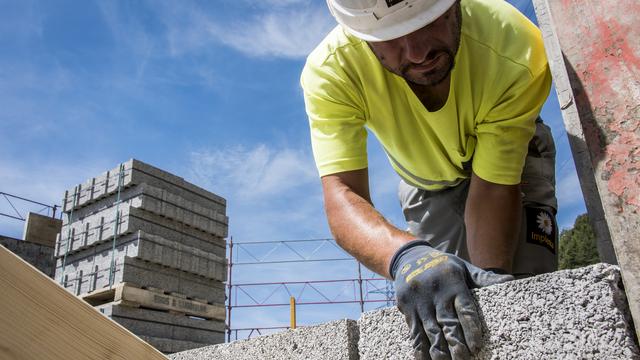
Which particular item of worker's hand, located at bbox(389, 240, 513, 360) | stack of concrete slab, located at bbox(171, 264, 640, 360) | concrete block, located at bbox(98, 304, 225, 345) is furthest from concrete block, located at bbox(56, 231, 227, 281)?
worker's hand, located at bbox(389, 240, 513, 360)

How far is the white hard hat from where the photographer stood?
2.06 meters

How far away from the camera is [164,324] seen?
727 cm

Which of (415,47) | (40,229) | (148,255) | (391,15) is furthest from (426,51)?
(40,229)

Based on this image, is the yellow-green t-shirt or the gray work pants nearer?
the yellow-green t-shirt

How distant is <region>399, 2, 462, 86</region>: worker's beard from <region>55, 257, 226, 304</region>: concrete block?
5.81 meters

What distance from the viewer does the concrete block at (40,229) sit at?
→ 10438 mm

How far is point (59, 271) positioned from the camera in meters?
8.08

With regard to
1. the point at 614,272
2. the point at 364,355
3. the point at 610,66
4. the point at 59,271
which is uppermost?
the point at 59,271

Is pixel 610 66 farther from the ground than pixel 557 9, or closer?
closer

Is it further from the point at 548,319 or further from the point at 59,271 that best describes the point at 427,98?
the point at 59,271

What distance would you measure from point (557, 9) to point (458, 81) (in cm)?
76

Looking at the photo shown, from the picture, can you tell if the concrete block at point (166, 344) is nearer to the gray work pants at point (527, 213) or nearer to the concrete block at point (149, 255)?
the concrete block at point (149, 255)

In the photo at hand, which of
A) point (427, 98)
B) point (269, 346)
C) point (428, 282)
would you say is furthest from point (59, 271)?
point (428, 282)

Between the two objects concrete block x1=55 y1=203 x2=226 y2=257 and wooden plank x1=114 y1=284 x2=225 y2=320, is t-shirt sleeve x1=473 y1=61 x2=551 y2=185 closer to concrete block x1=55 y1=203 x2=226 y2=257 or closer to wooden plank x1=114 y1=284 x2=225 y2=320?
wooden plank x1=114 y1=284 x2=225 y2=320
